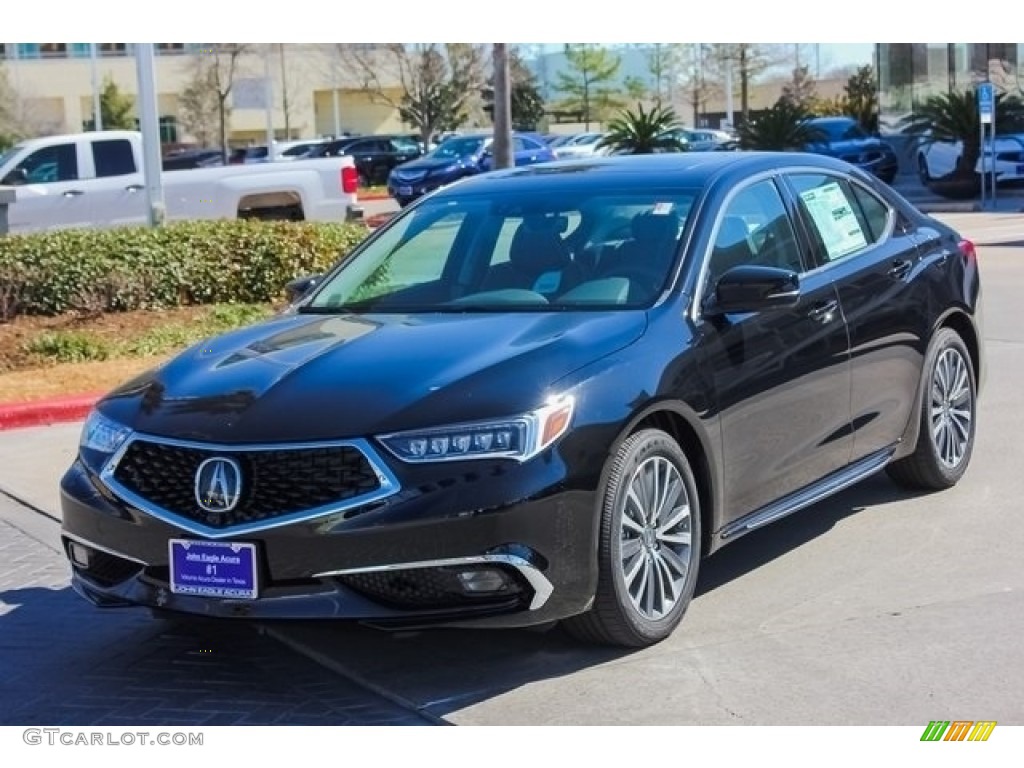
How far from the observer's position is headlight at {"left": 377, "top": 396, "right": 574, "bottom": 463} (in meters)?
4.50

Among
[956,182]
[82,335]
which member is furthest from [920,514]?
[956,182]

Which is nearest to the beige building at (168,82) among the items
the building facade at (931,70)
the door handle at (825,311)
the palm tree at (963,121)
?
the building facade at (931,70)

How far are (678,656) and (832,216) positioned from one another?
2.37 meters

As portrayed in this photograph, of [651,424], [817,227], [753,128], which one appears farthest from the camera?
[753,128]

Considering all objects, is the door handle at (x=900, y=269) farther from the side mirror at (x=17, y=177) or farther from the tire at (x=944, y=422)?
the side mirror at (x=17, y=177)

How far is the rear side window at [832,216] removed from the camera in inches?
249

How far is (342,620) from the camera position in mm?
4520

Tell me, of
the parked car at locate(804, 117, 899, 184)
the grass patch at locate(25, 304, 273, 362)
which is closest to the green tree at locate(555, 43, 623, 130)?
the parked car at locate(804, 117, 899, 184)

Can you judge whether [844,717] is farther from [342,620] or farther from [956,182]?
[956,182]

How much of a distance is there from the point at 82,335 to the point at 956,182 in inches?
880

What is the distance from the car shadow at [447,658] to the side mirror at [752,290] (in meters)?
1.12

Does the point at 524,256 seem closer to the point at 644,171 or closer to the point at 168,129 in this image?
the point at 644,171

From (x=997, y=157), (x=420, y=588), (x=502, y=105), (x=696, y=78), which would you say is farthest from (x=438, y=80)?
(x=420, y=588)

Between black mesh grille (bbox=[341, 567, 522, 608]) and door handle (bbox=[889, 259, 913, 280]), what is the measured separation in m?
2.85
